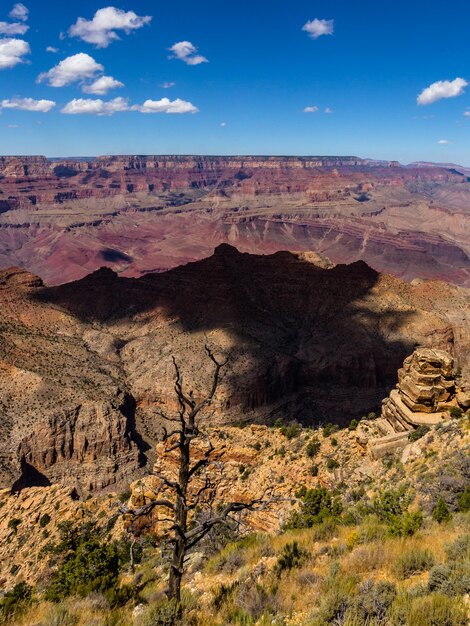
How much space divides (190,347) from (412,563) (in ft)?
197

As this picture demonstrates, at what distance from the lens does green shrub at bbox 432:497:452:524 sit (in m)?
15.4

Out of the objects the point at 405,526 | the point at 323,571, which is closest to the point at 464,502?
the point at 405,526

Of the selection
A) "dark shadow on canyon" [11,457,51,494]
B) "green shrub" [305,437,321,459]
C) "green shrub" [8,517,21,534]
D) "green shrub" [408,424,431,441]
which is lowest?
"dark shadow on canyon" [11,457,51,494]

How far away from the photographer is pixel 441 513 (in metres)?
15.6

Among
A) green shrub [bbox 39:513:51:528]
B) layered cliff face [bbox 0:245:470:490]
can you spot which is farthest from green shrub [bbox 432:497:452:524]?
layered cliff face [bbox 0:245:470:490]

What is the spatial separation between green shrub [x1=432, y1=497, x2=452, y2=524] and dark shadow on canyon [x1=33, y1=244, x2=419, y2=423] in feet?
165

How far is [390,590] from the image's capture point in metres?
10.3

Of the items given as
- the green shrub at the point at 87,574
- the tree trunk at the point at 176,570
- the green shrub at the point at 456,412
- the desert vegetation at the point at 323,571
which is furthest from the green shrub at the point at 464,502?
the green shrub at the point at 87,574

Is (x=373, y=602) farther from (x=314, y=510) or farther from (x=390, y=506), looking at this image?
(x=314, y=510)

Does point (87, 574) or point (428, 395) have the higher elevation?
point (428, 395)

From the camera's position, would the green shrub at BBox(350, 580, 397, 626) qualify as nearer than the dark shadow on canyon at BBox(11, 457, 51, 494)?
Yes

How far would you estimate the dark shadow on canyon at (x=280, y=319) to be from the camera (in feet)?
226

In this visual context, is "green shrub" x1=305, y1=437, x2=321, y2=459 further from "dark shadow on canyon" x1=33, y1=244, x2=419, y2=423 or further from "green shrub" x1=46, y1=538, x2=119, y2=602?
"dark shadow on canyon" x1=33, y1=244, x2=419, y2=423

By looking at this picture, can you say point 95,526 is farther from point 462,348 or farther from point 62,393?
point 462,348
